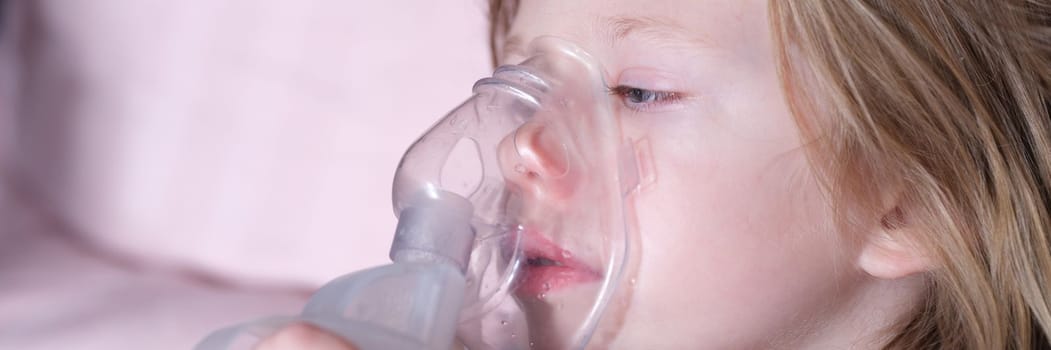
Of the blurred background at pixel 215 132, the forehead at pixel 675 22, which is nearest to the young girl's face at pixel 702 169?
the forehead at pixel 675 22

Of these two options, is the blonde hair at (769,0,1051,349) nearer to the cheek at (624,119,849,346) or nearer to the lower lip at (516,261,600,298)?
the cheek at (624,119,849,346)

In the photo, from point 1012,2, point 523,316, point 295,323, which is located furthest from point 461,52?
point 295,323

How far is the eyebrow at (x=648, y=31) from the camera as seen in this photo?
1.00 meters

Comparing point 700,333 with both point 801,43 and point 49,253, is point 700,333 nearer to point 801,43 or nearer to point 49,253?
point 801,43

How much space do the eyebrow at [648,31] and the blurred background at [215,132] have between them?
57cm

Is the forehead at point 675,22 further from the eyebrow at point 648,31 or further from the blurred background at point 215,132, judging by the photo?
the blurred background at point 215,132

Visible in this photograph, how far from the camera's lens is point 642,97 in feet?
3.40

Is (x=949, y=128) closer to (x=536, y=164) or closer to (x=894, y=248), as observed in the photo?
(x=894, y=248)

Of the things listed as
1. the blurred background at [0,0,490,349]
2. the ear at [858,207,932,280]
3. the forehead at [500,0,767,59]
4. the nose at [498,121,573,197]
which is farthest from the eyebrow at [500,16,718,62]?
the blurred background at [0,0,490,349]

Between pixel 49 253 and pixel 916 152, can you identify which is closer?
pixel 916 152

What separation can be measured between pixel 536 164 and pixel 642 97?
0.11 metres

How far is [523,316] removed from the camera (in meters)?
1.04

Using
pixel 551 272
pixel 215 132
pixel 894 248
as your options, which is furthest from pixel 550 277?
pixel 215 132

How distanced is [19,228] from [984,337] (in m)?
1.28
